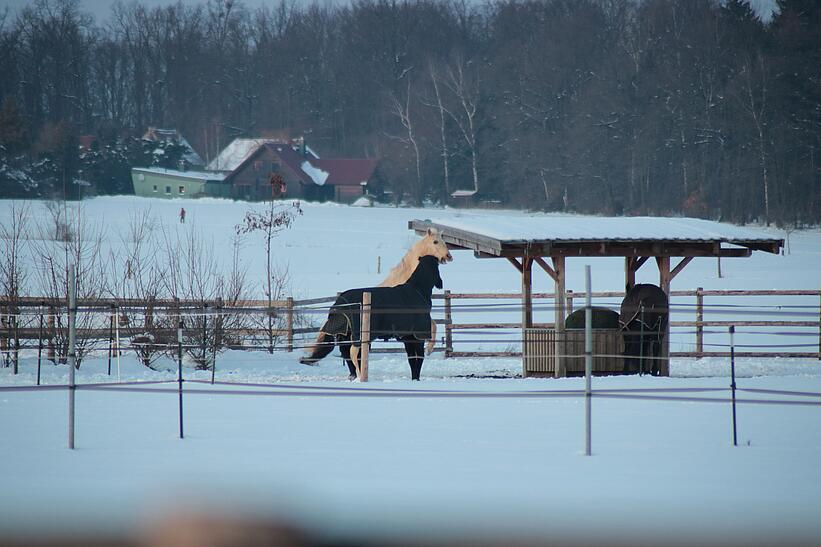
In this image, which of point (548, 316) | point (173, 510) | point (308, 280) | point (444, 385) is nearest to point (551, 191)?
point (308, 280)

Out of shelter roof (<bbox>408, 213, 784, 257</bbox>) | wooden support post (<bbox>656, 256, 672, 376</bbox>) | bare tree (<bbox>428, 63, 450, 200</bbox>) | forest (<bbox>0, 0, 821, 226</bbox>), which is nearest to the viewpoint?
shelter roof (<bbox>408, 213, 784, 257</bbox>)

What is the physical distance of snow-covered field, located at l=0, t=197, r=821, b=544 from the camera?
1972mm

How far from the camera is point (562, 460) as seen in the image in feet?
31.2

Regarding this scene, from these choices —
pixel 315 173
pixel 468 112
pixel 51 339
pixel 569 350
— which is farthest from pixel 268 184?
pixel 569 350

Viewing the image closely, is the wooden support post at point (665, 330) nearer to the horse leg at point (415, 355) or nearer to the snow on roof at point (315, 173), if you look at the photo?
the horse leg at point (415, 355)

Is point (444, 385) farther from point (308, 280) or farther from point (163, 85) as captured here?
point (163, 85)

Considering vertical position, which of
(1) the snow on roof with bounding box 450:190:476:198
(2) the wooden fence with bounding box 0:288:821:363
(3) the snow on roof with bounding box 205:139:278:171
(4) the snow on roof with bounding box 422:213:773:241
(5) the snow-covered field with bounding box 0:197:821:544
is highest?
(3) the snow on roof with bounding box 205:139:278:171

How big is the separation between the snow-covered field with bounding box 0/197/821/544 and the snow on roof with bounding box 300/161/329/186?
58.0 metres

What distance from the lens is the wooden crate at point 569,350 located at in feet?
57.9

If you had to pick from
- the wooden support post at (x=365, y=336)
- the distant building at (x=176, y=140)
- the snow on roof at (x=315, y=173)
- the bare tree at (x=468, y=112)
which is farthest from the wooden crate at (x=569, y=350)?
the distant building at (x=176, y=140)

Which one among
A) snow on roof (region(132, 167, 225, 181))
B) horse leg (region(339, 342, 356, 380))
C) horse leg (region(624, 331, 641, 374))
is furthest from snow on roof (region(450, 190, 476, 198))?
horse leg (region(339, 342, 356, 380))

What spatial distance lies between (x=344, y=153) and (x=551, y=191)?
2666cm

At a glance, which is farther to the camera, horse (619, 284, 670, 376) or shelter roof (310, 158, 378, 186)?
shelter roof (310, 158, 378, 186)

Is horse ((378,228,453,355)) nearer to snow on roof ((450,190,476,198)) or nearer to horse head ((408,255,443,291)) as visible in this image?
horse head ((408,255,443,291))
